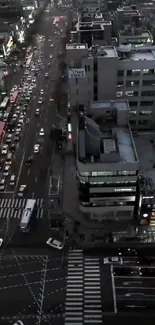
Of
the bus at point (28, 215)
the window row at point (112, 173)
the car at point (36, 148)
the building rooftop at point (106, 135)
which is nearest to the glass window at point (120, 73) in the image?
the building rooftop at point (106, 135)

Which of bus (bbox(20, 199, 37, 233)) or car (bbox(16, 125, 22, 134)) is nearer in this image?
bus (bbox(20, 199, 37, 233))

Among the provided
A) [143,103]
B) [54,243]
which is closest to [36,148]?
[143,103]

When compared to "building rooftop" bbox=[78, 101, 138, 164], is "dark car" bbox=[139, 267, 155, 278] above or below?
below

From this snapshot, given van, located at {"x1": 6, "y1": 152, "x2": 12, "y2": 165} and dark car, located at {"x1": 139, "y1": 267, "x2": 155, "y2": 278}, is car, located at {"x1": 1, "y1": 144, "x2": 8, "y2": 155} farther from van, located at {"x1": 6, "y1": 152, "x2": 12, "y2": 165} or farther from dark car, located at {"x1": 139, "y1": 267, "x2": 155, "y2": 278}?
dark car, located at {"x1": 139, "y1": 267, "x2": 155, "y2": 278}

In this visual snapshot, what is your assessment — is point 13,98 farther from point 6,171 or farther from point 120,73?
point 120,73

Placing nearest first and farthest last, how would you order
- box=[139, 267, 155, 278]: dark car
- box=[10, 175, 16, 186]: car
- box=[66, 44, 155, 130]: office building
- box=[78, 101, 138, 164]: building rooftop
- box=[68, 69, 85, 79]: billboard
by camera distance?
box=[139, 267, 155, 278]: dark car → box=[78, 101, 138, 164]: building rooftop → box=[68, 69, 85, 79]: billboard → box=[66, 44, 155, 130]: office building → box=[10, 175, 16, 186]: car

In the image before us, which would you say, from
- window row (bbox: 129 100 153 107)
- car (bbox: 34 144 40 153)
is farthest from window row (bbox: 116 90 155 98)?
car (bbox: 34 144 40 153)

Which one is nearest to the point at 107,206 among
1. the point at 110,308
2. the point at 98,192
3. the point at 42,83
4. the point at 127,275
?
the point at 98,192
